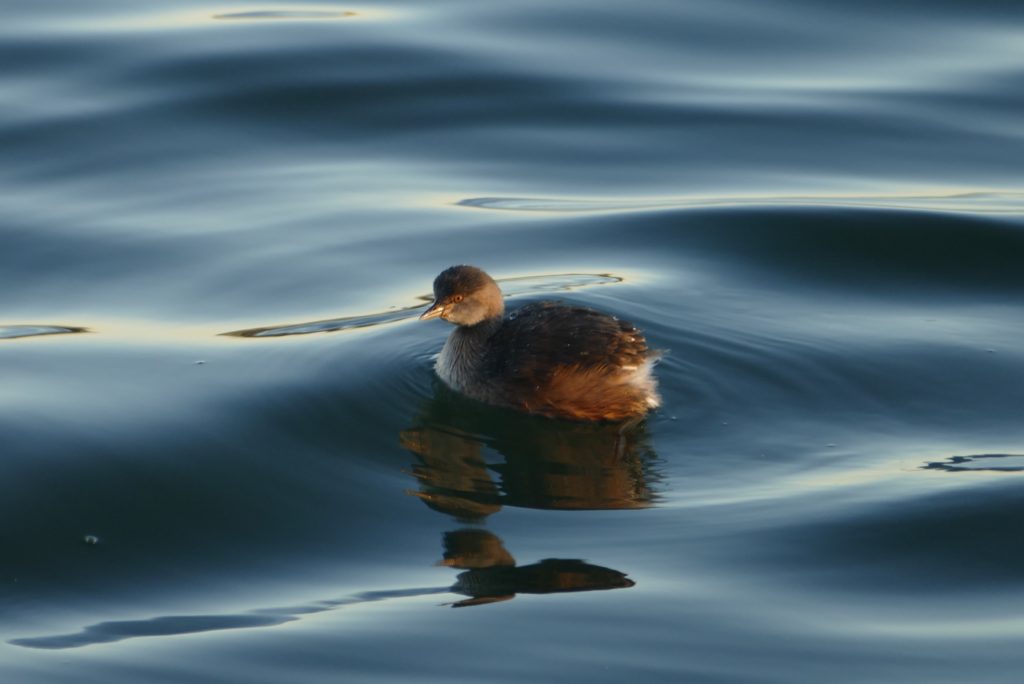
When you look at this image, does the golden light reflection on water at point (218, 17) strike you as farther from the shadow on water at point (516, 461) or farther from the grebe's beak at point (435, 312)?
the shadow on water at point (516, 461)

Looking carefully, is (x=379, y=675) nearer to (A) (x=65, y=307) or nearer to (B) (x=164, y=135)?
(A) (x=65, y=307)

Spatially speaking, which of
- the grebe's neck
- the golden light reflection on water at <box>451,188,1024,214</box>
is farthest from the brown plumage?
the golden light reflection on water at <box>451,188,1024,214</box>

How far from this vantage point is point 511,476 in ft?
26.0

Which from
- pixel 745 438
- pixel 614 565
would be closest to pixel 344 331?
pixel 745 438

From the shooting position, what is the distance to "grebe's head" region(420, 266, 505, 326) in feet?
29.9

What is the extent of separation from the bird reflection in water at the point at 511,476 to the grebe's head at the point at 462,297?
42 centimetres

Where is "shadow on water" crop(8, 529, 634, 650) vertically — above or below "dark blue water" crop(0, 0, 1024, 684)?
below

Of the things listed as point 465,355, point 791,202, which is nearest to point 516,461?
point 465,355

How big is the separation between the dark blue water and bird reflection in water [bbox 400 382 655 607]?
0.02 meters

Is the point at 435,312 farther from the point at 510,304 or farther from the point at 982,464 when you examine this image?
the point at 982,464

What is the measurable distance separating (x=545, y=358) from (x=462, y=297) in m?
0.78

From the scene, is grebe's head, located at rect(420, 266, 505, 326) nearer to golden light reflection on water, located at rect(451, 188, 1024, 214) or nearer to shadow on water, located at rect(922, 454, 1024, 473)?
shadow on water, located at rect(922, 454, 1024, 473)

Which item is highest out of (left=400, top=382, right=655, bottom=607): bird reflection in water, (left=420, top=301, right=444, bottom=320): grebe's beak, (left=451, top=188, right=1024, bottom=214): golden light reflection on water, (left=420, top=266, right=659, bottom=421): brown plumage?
(left=451, top=188, right=1024, bottom=214): golden light reflection on water

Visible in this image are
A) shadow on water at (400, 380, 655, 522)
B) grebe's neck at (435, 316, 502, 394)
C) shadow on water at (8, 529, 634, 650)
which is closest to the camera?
shadow on water at (8, 529, 634, 650)
